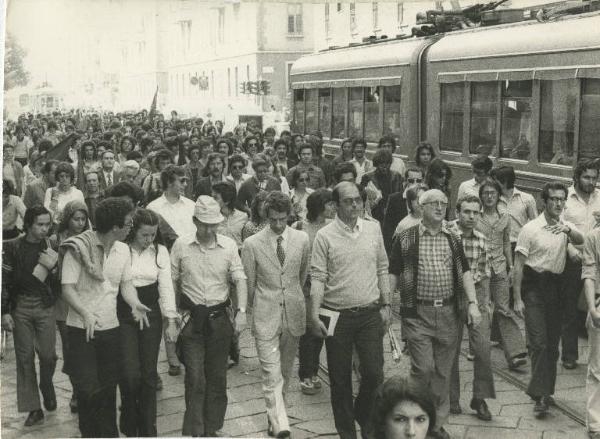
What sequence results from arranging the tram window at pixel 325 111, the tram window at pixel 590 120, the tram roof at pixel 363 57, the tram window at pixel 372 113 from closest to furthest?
the tram window at pixel 590 120
the tram roof at pixel 363 57
the tram window at pixel 372 113
the tram window at pixel 325 111

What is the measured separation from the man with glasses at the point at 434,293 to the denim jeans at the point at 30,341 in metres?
2.01

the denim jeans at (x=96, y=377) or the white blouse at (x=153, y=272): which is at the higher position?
the white blouse at (x=153, y=272)

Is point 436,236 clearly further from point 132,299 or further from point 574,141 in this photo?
point 574,141

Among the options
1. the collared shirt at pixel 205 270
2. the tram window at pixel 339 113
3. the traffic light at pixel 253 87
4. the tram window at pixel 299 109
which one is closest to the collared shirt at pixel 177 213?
the collared shirt at pixel 205 270

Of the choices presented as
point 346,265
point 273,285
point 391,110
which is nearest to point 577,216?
point 346,265

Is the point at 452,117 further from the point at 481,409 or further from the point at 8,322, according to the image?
the point at 8,322

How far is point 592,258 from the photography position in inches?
210

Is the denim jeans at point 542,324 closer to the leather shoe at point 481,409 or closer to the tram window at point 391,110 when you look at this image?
the leather shoe at point 481,409

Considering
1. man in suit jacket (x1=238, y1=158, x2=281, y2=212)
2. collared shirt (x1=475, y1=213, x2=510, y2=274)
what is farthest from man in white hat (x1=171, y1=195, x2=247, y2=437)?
man in suit jacket (x1=238, y1=158, x2=281, y2=212)

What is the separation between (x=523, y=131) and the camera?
913 cm

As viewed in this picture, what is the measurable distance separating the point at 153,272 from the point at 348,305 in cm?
103

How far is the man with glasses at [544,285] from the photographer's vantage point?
18.4ft

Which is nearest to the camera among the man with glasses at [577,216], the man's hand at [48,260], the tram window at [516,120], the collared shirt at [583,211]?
the man's hand at [48,260]

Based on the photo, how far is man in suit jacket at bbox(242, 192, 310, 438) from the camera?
5.36 meters
